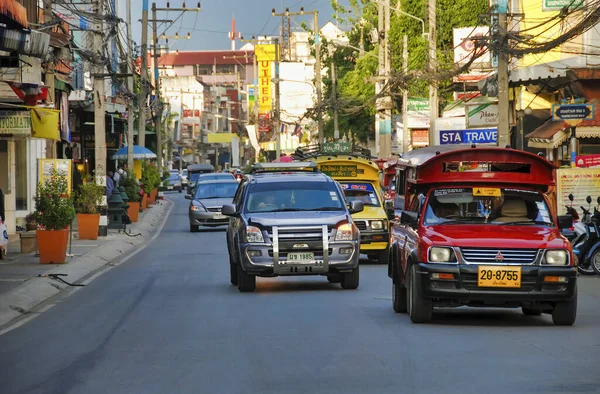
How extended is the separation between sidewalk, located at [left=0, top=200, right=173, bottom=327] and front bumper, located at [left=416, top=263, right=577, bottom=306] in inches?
245

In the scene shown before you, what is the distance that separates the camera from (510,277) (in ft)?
42.7

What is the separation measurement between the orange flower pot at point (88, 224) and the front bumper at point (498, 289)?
2195 centimetres

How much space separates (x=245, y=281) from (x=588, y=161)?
12364 mm

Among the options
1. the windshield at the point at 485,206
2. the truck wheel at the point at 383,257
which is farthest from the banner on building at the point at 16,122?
the windshield at the point at 485,206

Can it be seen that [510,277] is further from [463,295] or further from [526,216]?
[526,216]

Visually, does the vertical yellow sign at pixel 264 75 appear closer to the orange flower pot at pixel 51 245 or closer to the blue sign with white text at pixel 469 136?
the blue sign with white text at pixel 469 136

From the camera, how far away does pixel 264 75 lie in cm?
13188

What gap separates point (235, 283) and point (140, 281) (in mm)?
2541

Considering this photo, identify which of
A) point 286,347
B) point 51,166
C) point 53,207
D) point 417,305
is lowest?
point 286,347

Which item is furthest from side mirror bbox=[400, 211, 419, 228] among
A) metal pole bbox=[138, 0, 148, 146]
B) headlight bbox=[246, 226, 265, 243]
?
metal pole bbox=[138, 0, 148, 146]

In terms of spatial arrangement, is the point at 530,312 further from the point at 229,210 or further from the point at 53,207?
the point at 53,207

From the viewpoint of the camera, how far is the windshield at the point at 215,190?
4172 cm

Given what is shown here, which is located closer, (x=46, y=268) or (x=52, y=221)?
(x=46, y=268)

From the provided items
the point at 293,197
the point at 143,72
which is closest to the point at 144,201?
the point at 143,72
